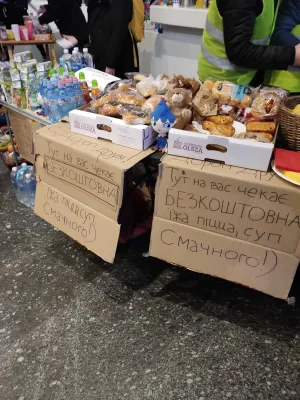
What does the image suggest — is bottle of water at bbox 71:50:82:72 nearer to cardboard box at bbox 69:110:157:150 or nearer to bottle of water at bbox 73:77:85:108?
bottle of water at bbox 73:77:85:108

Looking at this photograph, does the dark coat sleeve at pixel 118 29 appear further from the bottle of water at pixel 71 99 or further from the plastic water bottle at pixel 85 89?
the bottle of water at pixel 71 99

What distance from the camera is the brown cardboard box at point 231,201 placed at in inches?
41.1

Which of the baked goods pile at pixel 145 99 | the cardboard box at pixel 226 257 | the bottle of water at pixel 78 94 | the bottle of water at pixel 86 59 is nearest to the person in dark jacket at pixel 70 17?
the bottle of water at pixel 86 59

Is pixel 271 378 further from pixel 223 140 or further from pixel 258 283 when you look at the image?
pixel 223 140

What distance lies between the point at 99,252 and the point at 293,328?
886 millimetres

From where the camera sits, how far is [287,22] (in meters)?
1.45

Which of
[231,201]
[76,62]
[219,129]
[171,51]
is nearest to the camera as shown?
[231,201]

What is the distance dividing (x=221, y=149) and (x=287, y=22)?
76cm

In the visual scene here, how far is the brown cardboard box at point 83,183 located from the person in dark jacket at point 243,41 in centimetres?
58

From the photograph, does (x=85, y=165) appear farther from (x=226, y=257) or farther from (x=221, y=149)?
(x=226, y=257)

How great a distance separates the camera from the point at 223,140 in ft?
3.62

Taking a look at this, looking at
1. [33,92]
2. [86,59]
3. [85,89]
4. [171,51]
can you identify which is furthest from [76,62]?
[171,51]

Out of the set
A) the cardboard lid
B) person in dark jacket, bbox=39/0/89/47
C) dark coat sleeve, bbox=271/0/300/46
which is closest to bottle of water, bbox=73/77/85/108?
the cardboard lid

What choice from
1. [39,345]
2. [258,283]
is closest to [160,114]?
[258,283]
